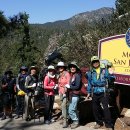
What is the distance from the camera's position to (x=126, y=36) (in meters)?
9.39

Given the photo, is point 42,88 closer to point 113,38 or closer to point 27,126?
point 27,126

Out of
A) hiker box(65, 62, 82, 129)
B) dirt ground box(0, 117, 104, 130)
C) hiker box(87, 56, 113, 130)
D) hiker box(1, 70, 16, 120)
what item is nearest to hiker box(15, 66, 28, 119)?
hiker box(1, 70, 16, 120)

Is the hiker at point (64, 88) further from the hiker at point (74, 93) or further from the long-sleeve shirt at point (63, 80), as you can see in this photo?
the hiker at point (74, 93)

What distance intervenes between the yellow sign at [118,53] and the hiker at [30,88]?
1997mm

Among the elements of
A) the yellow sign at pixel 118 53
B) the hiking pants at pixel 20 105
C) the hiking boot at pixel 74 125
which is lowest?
the hiking boot at pixel 74 125

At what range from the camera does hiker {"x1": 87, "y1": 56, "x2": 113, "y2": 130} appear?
28.9 feet

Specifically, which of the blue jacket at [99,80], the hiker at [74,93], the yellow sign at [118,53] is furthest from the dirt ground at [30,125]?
the yellow sign at [118,53]

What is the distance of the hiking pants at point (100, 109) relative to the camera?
8.79m

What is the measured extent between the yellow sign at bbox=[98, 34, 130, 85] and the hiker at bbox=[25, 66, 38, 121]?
78.6 inches

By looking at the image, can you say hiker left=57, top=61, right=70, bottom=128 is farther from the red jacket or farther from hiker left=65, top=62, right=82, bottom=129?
the red jacket

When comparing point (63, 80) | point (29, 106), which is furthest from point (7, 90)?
point (63, 80)

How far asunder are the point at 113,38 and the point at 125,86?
1394 mm

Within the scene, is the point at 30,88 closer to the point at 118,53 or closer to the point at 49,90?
the point at 49,90

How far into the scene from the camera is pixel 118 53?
962 centimetres
